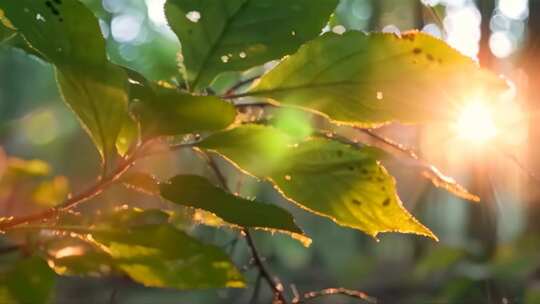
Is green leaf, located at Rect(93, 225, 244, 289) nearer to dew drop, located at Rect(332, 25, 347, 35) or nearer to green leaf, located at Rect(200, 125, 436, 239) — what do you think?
green leaf, located at Rect(200, 125, 436, 239)

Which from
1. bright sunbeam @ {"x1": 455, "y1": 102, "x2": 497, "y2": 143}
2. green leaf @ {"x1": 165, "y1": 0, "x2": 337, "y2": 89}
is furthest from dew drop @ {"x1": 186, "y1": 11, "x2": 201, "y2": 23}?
bright sunbeam @ {"x1": 455, "y1": 102, "x2": 497, "y2": 143}

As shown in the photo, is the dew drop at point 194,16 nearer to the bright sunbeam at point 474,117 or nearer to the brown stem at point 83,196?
the brown stem at point 83,196

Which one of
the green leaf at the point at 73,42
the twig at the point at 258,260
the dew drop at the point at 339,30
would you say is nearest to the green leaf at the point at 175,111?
the green leaf at the point at 73,42

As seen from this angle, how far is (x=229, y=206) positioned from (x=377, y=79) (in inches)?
6.7

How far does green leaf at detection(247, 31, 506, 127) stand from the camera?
0.61m

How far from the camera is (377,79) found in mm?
623

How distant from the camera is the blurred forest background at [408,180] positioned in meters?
1.33

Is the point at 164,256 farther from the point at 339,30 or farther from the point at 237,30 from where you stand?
the point at 339,30

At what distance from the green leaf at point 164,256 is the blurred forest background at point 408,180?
0.18 m

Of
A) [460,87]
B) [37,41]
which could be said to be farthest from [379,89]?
[37,41]

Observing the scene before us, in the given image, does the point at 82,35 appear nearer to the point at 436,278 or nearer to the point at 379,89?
the point at 379,89

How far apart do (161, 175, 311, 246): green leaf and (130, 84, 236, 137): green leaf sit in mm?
57

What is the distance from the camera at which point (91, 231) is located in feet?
2.18

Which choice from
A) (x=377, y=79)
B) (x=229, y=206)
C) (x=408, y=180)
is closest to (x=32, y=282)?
(x=229, y=206)
